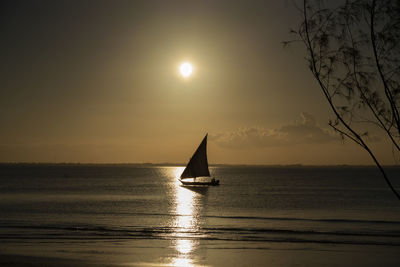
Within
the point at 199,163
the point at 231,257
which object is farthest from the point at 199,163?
the point at 231,257

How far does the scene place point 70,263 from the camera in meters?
18.9

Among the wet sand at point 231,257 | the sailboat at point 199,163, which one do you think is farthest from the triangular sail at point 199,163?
the wet sand at point 231,257

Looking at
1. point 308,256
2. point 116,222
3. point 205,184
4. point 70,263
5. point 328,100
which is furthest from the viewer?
point 205,184

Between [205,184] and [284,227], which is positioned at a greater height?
[205,184]

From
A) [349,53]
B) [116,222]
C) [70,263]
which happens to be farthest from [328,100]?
[116,222]

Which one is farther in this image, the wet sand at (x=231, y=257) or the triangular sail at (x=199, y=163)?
the triangular sail at (x=199, y=163)

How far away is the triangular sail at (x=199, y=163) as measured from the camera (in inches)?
3361

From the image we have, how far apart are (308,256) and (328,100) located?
45.1 ft

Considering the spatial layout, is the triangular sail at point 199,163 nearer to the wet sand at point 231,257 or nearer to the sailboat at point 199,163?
the sailboat at point 199,163

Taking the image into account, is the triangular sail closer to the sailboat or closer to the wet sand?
the sailboat

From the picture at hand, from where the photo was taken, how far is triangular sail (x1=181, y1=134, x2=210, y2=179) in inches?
3361

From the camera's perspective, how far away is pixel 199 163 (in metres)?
87.8

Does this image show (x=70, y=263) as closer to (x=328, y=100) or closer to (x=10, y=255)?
(x=10, y=255)

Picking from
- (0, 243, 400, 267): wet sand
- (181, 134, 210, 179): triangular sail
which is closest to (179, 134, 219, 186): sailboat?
(181, 134, 210, 179): triangular sail
